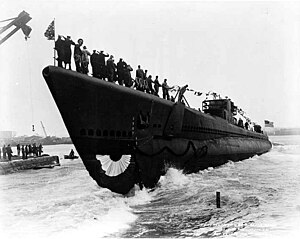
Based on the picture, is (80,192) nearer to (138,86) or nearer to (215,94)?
(138,86)

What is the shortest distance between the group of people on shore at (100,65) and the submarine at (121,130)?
0.49 meters

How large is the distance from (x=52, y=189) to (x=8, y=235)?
27.1ft

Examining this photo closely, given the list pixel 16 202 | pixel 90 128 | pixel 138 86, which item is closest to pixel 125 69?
pixel 138 86

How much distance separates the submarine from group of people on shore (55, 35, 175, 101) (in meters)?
0.49

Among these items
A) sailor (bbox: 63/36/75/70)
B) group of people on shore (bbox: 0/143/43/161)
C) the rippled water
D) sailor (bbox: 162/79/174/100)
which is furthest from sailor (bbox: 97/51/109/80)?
group of people on shore (bbox: 0/143/43/161)

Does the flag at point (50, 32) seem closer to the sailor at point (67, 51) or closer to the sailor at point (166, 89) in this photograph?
the sailor at point (67, 51)

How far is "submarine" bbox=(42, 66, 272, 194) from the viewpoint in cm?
1014

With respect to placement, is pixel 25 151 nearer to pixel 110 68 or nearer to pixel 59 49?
pixel 110 68

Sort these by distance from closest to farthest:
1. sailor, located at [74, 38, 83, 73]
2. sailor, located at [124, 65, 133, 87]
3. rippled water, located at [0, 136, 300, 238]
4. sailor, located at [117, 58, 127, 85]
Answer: rippled water, located at [0, 136, 300, 238], sailor, located at [74, 38, 83, 73], sailor, located at [117, 58, 127, 85], sailor, located at [124, 65, 133, 87]

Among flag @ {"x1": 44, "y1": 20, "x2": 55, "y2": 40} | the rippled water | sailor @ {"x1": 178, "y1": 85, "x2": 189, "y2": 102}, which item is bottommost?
the rippled water

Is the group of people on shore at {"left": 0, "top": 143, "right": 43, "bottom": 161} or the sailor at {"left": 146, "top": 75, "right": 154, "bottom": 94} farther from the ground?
the sailor at {"left": 146, "top": 75, "right": 154, "bottom": 94}

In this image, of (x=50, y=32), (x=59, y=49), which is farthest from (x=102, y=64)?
(x=50, y=32)

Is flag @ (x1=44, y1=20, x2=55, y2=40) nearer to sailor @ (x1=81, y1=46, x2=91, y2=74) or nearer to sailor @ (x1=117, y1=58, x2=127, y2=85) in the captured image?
sailor @ (x1=81, y1=46, x2=91, y2=74)

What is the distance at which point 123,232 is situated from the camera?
26.9ft
